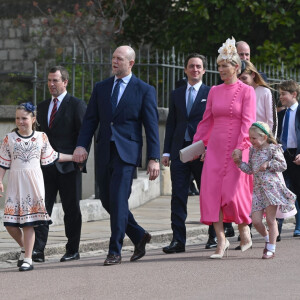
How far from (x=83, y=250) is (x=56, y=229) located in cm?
136

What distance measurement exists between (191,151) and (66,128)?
115 cm

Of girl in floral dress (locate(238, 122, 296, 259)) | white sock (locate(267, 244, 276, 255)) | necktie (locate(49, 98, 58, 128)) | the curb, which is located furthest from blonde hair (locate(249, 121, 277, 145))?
the curb

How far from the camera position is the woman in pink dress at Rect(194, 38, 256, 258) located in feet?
30.8

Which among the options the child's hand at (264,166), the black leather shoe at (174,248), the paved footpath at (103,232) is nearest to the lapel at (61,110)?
the paved footpath at (103,232)

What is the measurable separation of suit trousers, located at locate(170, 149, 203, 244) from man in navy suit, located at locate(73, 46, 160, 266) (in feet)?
2.17

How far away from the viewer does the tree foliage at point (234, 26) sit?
19406 millimetres

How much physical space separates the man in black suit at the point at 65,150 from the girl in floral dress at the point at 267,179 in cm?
155

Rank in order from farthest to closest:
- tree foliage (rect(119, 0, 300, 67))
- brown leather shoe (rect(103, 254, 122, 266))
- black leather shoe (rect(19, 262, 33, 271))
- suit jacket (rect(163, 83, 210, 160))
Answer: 1. tree foliage (rect(119, 0, 300, 67))
2. suit jacket (rect(163, 83, 210, 160))
3. brown leather shoe (rect(103, 254, 122, 266))
4. black leather shoe (rect(19, 262, 33, 271))

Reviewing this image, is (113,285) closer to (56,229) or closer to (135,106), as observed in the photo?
(135,106)

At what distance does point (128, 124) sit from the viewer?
30.3ft

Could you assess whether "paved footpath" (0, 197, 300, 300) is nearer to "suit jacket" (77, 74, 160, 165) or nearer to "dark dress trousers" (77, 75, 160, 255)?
"dark dress trousers" (77, 75, 160, 255)

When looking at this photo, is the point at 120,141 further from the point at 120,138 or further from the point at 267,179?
the point at 267,179

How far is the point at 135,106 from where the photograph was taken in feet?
30.4

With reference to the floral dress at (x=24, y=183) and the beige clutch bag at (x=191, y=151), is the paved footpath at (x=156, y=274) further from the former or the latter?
the beige clutch bag at (x=191, y=151)
